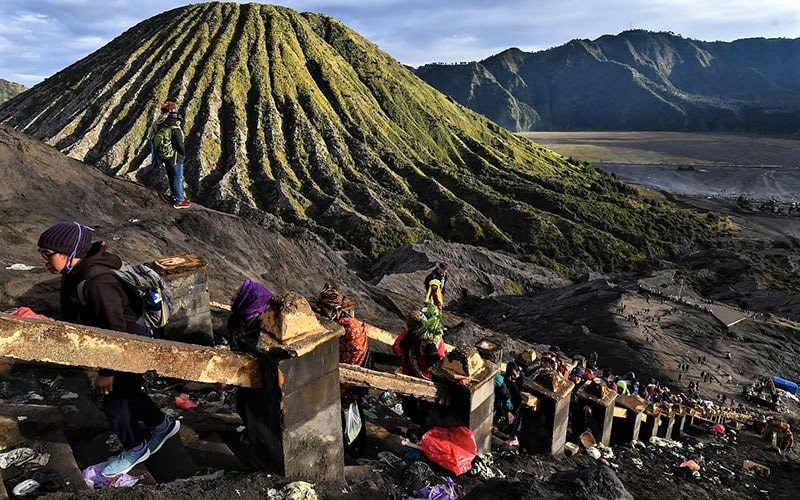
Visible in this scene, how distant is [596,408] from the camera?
6852 millimetres

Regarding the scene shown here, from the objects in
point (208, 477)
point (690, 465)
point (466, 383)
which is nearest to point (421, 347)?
point (466, 383)

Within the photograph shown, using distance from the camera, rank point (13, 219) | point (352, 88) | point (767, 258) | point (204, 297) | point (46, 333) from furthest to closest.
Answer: point (352, 88)
point (767, 258)
point (13, 219)
point (204, 297)
point (46, 333)

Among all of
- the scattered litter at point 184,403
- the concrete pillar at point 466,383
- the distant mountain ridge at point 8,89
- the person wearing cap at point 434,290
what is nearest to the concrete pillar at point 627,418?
the person wearing cap at point 434,290

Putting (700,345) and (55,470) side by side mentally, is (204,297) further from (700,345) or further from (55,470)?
(700,345)

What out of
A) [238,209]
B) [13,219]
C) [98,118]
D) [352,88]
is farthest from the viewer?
[352,88]

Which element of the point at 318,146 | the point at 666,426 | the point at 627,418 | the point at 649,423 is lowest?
the point at 666,426

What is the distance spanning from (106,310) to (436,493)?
2782 mm

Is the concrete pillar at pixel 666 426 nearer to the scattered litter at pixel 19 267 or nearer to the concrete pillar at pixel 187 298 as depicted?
the concrete pillar at pixel 187 298

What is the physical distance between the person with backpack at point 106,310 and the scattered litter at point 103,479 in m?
0.04

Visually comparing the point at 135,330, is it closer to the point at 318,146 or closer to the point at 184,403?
the point at 184,403

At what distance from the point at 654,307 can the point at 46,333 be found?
109ft

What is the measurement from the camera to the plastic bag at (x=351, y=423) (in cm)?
448

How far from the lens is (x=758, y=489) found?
7.46 meters

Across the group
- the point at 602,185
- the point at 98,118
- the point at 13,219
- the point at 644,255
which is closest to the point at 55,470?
the point at 13,219
